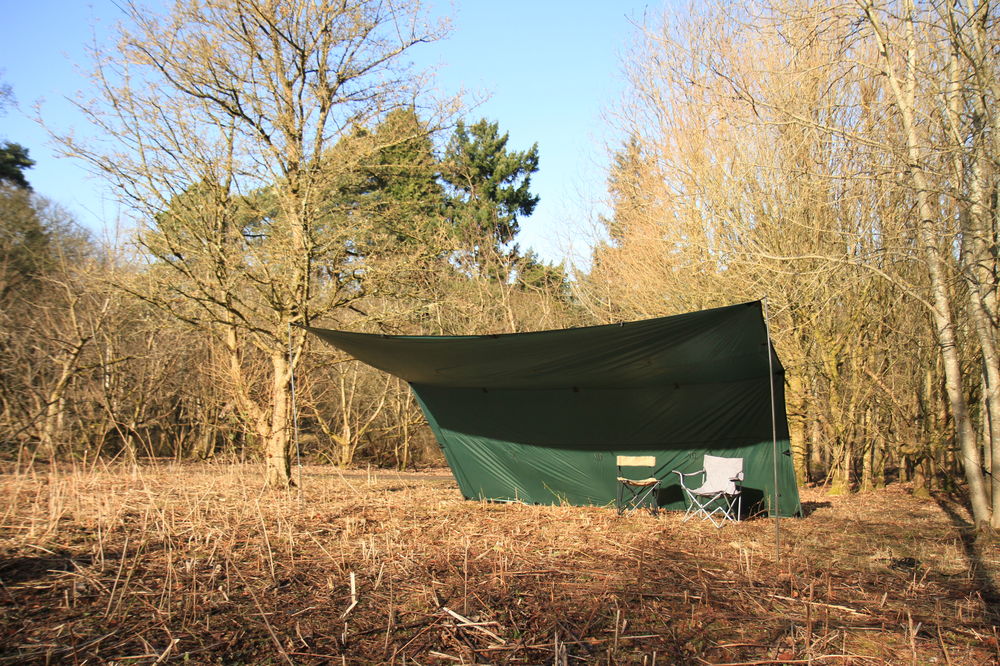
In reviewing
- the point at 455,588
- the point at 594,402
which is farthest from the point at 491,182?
the point at 455,588

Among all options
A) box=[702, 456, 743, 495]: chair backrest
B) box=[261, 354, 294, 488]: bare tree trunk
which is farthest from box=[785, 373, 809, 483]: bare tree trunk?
box=[261, 354, 294, 488]: bare tree trunk

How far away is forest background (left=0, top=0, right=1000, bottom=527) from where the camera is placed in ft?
16.7

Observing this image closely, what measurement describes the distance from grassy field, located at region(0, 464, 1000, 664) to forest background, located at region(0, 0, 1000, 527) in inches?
57.4

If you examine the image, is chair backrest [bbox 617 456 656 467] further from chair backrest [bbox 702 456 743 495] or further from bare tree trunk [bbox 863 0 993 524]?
bare tree trunk [bbox 863 0 993 524]

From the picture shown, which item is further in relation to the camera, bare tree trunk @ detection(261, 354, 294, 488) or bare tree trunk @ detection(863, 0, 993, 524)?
bare tree trunk @ detection(261, 354, 294, 488)

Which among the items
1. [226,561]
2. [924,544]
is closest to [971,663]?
[924,544]

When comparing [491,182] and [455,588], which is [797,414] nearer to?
[455,588]

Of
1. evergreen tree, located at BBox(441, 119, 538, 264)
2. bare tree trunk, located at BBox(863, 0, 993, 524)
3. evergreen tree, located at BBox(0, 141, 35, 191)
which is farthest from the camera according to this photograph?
evergreen tree, located at BBox(441, 119, 538, 264)

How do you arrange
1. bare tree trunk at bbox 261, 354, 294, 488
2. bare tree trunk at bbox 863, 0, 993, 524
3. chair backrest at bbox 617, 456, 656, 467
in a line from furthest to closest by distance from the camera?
bare tree trunk at bbox 261, 354, 294, 488 < chair backrest at bbox 617, 456, 656, 467 < bare tree trunk at bbox 863, 0, 993, 524

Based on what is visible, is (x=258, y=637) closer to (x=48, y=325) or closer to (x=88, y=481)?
(x=88, y=481)

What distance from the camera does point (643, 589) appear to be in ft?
10.3

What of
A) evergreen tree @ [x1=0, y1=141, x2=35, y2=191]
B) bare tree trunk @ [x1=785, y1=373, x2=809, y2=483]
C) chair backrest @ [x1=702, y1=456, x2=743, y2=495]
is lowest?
chair backrest @ [x1=702, y1=456, x2=743, y2=495]

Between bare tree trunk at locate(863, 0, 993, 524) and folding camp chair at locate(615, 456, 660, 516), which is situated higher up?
bare tree trunk at locate(863, 0, 993, 524)

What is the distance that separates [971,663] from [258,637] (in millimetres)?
2511
